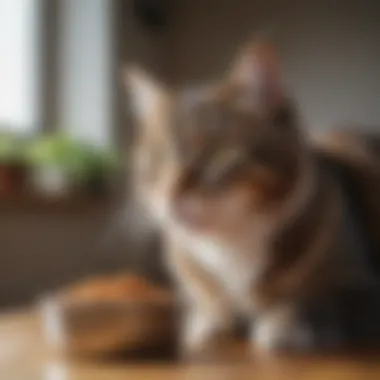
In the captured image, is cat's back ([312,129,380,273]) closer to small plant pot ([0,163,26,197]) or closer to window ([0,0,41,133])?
small plant pot ([0,163,26,197])

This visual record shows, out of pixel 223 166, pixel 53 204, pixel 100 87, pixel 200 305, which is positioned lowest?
pixel 200 305

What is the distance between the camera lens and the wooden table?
79 centimetres

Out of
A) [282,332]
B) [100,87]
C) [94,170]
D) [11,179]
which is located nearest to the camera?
[282,332]

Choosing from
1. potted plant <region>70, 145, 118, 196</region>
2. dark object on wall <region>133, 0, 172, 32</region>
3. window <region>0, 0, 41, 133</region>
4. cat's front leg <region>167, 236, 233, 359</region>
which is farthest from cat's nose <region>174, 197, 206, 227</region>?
dark object on wall <region>133, 0, 172, 32</region>

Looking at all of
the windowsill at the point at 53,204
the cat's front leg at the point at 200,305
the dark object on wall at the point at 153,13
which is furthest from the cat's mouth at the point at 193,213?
the dark object on wall at the point at 153,13

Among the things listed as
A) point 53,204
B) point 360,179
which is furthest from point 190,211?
point 53,204

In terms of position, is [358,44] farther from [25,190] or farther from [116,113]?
[25,190]

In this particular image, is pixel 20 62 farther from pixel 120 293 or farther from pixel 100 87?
pixel 120 293

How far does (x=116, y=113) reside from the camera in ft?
6.29

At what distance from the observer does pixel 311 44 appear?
78.5 inches

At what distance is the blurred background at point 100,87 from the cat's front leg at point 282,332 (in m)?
0.74

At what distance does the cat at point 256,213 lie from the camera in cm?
100

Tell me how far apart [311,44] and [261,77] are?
0.97 metres

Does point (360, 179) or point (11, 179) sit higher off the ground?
point (11, 179)
